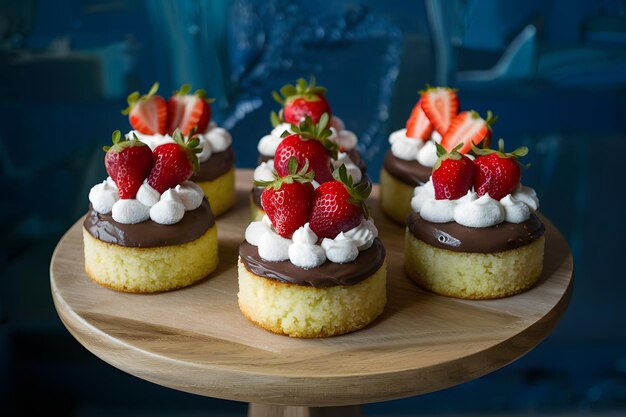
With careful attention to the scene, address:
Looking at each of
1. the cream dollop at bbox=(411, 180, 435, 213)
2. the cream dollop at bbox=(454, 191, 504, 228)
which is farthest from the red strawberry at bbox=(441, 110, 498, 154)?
the cream dollop at bbox=(454, 191, 504, 228)

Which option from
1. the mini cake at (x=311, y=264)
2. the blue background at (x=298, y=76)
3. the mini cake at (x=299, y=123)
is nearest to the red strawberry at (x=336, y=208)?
the mini cake at (x=311, y=264)

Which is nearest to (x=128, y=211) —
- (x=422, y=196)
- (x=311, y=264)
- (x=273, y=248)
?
(x=273, y=248)

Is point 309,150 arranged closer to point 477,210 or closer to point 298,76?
point 477,210

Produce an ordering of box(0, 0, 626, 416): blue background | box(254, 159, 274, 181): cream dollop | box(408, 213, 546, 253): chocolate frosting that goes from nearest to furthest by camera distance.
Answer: box(408, 213, 546, 253): chocolate frosting → box(254, 159, 274, 181): cream dollop → box(0, 0, 626, 416): blue background

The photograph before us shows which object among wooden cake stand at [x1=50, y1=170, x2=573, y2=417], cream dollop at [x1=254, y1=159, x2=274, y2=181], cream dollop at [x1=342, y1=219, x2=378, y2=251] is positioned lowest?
wooden cake stand at [x1=50, y1=170, x2=573, y2=417]

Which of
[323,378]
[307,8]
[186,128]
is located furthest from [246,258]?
[307,8]

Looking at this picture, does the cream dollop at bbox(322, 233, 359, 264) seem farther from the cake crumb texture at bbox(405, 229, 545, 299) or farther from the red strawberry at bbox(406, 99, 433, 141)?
the red strawberry at bbox(406, 99, 433, 141)
